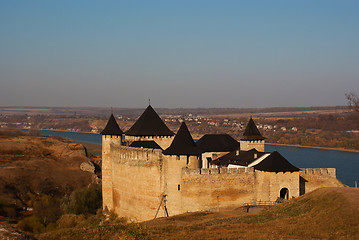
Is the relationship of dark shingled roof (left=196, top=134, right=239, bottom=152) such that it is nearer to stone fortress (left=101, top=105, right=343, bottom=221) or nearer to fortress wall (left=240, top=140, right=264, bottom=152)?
fortress wall (left=240, top=140, right=264, bottom=152)

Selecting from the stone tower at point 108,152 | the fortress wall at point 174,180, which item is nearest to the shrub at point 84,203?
the stone tower at point 108,152

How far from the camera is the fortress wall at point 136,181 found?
864 inches

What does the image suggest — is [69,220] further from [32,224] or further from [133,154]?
→ [133,154]

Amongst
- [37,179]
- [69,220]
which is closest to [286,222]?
[69,220]

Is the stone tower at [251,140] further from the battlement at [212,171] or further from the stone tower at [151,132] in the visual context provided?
the battlement at [212,171]

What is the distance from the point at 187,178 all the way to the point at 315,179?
7.60 metres

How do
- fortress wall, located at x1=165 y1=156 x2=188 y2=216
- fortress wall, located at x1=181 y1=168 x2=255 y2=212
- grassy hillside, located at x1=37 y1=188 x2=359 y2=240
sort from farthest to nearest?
fortress wall, located at x1=165 y1=156 x2=188 y2=216 < fortress wall, located at x1=181 y1=168 x2=255 y2=212 < grassy hillside, located at x1=37 y1=188 x2=359 y2=240

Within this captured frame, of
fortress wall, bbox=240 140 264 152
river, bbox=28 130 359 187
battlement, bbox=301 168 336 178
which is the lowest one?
river, bbox=28 130 359 187

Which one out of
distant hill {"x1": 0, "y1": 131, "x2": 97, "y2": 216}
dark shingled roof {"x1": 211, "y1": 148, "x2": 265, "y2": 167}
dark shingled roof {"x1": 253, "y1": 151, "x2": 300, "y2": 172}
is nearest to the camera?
dark shingled roof {"x1": 253, "y1": 151, "x2": 300, "y2": 172}

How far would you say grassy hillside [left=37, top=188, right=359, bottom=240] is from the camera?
44.9ft

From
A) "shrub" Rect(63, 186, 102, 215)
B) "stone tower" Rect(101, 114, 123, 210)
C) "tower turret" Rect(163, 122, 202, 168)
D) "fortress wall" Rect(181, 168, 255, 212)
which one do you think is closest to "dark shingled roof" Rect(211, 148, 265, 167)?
"fortress wall" Rect(181, 168, 255, 212)

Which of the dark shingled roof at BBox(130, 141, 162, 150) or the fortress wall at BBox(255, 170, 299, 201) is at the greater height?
the dark shingled roof at BBox(130, 141, 162, 150)

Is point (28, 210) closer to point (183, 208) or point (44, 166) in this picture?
point (44, 166)

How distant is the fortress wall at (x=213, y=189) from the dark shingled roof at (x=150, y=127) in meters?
6.28
